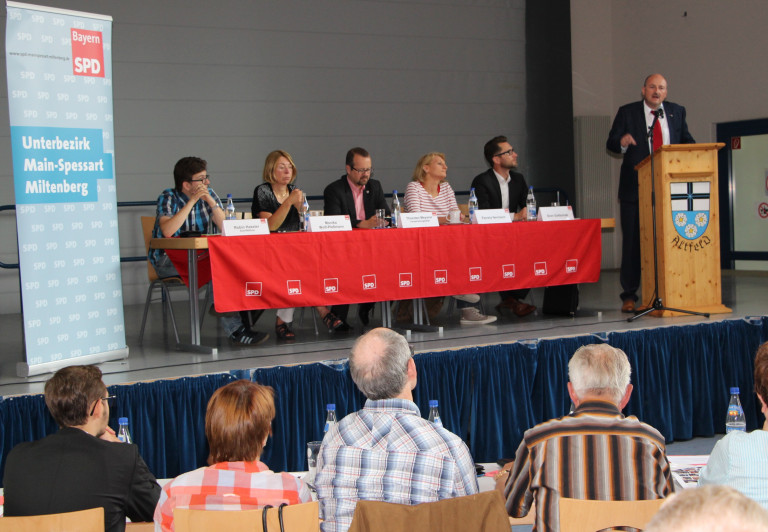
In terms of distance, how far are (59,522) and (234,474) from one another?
1.19ft

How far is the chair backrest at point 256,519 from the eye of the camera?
1701mm

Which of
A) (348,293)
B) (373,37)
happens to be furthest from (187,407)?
(373,37)

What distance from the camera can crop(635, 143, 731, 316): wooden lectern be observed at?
4.68 metres

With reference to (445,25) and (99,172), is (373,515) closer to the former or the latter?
(99,172)

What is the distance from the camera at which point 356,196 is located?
5125 mm

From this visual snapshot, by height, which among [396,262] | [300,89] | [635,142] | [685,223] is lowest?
[396,262]

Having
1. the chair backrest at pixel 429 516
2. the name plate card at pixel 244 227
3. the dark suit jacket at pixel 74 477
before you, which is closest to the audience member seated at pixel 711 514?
the chair backrest at pixel 429 516

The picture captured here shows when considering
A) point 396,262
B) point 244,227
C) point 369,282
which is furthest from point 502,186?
point 244,227

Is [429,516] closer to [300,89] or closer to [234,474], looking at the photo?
[234,474]

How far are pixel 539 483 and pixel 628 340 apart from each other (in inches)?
100

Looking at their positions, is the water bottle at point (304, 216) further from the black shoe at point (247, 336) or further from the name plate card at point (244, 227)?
the black shoe at point (247, 336)

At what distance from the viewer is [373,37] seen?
807 cm

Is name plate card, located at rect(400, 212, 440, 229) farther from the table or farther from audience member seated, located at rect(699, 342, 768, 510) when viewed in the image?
audience member seated, located at rect(699, 342, 768, 510)

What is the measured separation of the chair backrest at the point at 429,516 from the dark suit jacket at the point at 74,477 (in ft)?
2.29
